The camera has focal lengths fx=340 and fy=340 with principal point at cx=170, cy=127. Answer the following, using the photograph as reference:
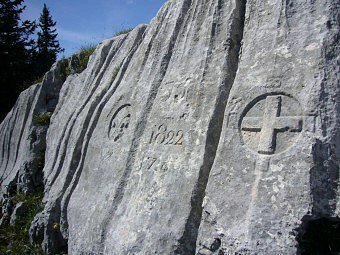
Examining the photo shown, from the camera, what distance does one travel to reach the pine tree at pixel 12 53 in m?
16.2

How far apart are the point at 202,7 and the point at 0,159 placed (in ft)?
27.3

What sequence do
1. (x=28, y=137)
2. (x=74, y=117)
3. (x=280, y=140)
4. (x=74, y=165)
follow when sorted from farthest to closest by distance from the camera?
(x=28, y=137) < (x=74, y=117) < (x=74, y=165) < (x=280, y=140)

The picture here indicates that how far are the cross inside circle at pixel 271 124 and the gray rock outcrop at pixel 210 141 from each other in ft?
0.04

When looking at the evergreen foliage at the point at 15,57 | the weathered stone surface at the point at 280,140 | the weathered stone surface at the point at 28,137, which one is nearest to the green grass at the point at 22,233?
the weathered stone surface at the point at 28,137

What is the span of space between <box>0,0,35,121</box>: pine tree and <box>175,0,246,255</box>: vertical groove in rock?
13954 millimetres

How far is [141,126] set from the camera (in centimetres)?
488

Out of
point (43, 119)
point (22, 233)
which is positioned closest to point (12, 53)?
point (43, 119)

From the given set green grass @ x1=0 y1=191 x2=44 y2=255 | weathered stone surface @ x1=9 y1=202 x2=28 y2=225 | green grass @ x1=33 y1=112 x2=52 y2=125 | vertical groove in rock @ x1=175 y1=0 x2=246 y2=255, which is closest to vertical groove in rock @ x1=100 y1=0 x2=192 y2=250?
vertical groove in rock @ x1=175 y1=0 x2=246 y2=255

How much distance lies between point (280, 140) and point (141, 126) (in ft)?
7.19

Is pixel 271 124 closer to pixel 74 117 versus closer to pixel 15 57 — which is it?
pixel 74 117

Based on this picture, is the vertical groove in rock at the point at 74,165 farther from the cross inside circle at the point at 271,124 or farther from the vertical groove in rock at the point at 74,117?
the cross inside circle at the point at 271,124

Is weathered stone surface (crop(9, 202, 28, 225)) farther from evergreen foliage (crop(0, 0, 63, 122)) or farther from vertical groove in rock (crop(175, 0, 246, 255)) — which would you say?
evergreen foliage (crop(0, 0, 63, 122))

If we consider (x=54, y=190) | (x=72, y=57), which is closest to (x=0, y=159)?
(x=72, y=57)

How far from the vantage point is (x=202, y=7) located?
16.3ft
